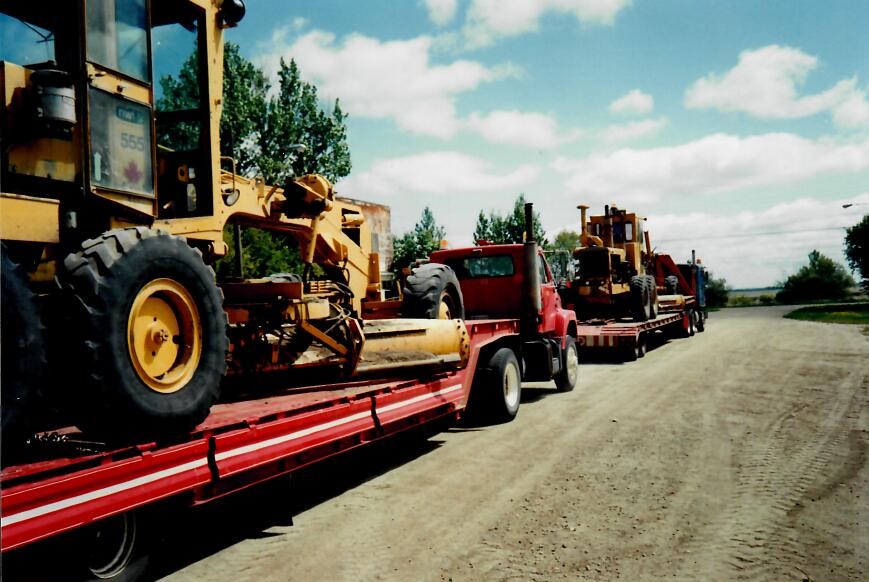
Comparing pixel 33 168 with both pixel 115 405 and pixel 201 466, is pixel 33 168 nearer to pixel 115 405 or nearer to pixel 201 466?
pixel 115 405

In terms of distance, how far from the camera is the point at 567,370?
12.2m

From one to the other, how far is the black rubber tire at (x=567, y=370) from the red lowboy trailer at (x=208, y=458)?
181 inches

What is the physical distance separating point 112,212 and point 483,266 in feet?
25.9

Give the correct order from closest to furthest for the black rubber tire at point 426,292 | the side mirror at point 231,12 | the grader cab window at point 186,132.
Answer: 1. the grader cab window at point 186,132
2. the side mirror at point 231,12
3. the black rubber tire at point 426,292

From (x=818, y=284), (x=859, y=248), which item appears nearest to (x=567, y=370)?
(x=859, y=248)

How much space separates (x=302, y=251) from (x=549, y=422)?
14.1ft

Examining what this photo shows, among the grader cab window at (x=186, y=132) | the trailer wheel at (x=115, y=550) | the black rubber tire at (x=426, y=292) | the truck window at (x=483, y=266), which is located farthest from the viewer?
the truck window at (x=483, y=266)

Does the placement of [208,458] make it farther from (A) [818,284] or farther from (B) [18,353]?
(A) [818,284]

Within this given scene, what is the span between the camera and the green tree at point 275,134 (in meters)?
23.2

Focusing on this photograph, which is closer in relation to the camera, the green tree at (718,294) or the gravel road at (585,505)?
the gravel road at (585,505)

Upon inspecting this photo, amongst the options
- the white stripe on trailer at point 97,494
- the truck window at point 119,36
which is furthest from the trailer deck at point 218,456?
the truck window at point 119,36

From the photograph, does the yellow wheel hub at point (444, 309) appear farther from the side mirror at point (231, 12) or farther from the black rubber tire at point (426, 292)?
the side mirror at point (231, 12)

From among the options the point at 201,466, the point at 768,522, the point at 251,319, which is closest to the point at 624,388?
the point at 768,522

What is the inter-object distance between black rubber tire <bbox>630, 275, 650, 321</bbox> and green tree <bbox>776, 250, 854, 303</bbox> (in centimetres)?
6201
